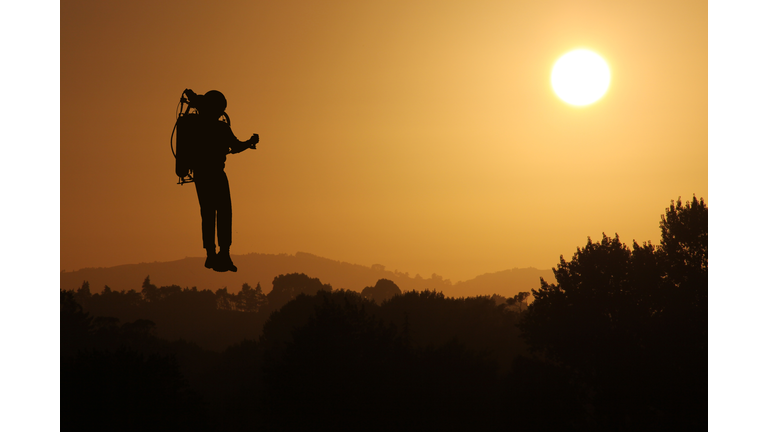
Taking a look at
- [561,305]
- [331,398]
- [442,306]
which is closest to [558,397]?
[561,305]

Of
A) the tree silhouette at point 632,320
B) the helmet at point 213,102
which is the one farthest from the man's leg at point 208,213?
the tree silhouette at point 632,320

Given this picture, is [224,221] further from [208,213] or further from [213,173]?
[213,173]

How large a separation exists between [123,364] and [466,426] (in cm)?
3172

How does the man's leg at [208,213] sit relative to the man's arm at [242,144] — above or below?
below

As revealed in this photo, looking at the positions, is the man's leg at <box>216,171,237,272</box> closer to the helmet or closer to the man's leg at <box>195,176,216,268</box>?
the man's leg at <box>195,176,216,268</box>

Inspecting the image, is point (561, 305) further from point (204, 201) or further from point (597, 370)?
point (204, 201)

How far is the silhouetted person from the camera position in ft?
18.1

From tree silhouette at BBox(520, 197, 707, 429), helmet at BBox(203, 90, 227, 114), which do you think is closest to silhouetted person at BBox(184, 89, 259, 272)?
helmet at BBox(203, 90, 227, 114)

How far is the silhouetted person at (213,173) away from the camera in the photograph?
552 centimetres

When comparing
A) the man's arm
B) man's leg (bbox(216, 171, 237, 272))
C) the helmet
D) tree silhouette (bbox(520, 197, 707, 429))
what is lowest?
tree silhouette (bbox(520, 197, 707, 429))

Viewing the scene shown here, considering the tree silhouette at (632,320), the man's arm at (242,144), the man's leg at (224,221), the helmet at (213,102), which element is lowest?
the tree silhouette at (632,320)

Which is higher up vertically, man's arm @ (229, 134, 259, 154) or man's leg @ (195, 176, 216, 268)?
man's arm @ (229, 134, 259, 154)

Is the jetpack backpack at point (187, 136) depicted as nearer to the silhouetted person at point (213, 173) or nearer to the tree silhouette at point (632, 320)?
the silhouetted person at point (213, 173)

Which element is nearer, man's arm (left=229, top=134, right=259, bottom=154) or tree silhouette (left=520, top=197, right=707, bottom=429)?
man's arm (left=229, top=134, right=259, bottom=154)
